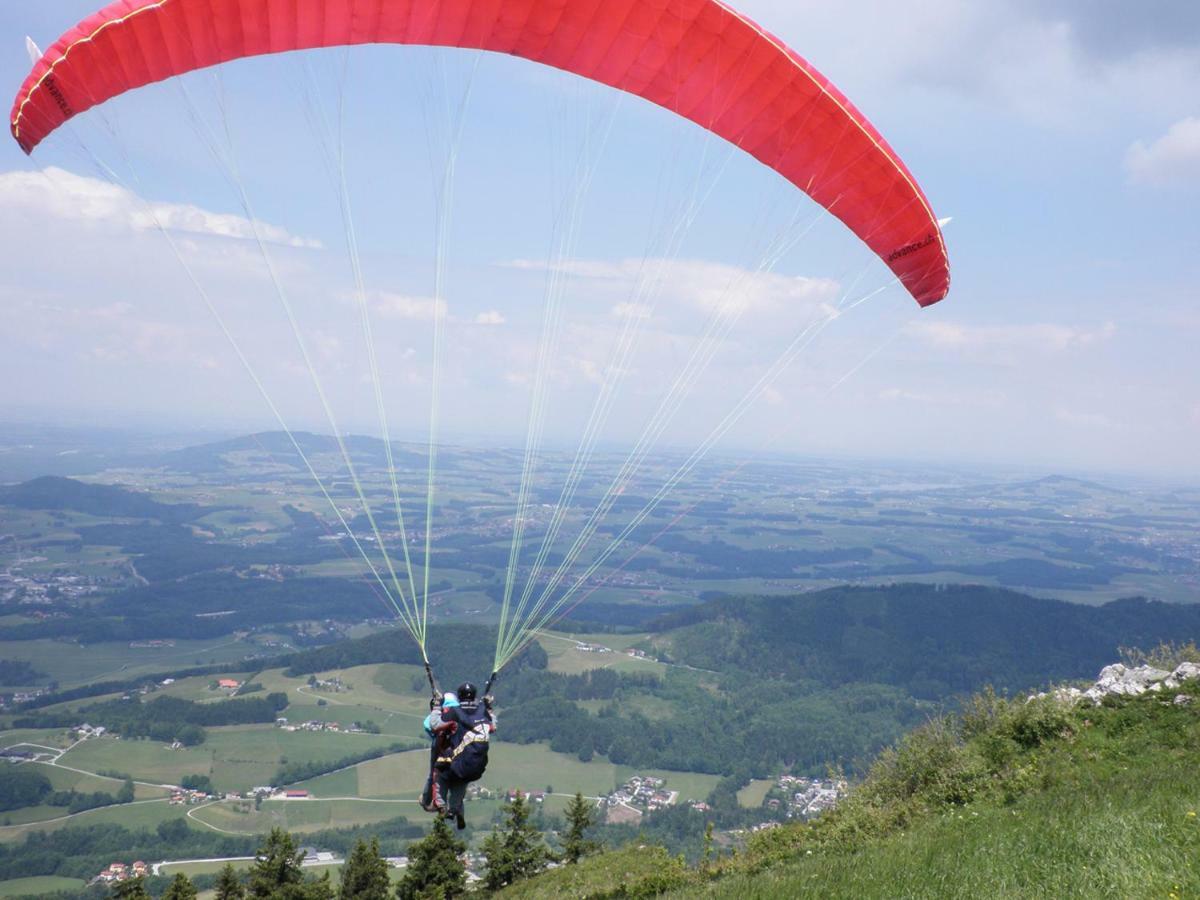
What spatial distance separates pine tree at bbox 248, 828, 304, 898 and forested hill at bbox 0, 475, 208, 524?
573 feet

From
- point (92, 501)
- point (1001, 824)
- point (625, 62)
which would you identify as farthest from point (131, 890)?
point (92, 501)

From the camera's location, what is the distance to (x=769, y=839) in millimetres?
10633

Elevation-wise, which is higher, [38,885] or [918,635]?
[918,635]

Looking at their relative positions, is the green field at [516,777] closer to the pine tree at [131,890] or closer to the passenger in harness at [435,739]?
the pine tree at [131,890]

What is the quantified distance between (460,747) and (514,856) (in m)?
16.5

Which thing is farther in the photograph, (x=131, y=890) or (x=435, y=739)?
(x=131, y=890)

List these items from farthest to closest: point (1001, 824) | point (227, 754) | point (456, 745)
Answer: point (227, 754), point (456, 745), point (1001, 824)

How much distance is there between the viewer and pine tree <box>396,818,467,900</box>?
69.9ft

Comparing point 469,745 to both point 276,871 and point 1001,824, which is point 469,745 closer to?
point 1001,824

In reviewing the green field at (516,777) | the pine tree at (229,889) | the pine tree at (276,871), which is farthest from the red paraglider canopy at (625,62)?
the green field at (516,777)

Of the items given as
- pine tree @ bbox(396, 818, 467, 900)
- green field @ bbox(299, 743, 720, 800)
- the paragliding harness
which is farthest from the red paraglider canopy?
green field @ bbox(299, 743, 720, 800)

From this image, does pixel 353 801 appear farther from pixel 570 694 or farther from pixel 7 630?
pixel 7 630

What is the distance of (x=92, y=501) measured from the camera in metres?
184

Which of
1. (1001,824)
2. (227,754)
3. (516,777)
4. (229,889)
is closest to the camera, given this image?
(1001,824)
